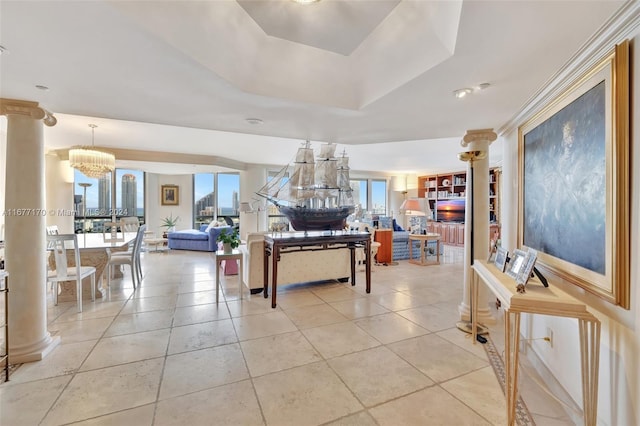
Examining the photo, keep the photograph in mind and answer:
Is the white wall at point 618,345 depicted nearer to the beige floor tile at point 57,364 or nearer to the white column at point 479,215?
the white column at point 479,215

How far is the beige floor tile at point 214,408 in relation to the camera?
1.73 meters

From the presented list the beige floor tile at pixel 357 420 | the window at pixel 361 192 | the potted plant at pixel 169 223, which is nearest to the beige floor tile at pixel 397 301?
the beige floor tile at pixel 357 420

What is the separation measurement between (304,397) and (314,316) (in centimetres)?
144

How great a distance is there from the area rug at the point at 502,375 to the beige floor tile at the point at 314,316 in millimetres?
1492

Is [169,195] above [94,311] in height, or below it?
above

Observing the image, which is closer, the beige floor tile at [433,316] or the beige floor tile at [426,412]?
the beige floor tile at [426,412]

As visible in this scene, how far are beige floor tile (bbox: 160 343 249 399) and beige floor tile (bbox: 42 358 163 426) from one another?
90 millimetres

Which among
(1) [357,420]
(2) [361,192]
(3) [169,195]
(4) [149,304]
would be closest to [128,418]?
(1) [357,420]

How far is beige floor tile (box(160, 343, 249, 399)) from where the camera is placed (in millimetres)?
2064

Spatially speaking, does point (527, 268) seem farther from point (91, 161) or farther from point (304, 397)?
point (91, 161)

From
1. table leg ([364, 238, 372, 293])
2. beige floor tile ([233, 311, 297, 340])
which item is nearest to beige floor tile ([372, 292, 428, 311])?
table leg ([364, 238, 372, 293])

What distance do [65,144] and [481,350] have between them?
7621mm

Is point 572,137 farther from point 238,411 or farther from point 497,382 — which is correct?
point 238,411

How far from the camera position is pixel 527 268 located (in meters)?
1.78
